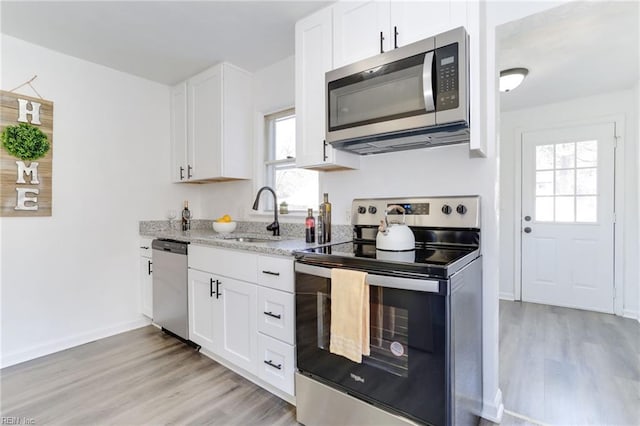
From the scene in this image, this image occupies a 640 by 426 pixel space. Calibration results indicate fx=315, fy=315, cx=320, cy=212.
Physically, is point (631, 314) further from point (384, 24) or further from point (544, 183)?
point (384, 24)

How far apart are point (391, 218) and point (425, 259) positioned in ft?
2.05

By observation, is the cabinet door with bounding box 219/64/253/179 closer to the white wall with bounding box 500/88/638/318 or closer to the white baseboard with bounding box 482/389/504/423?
the white baseboard with bounding box 482/389/504/423

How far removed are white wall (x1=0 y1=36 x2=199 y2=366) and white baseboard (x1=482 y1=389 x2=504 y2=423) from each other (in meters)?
2.96

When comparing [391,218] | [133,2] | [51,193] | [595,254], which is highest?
[133,2]

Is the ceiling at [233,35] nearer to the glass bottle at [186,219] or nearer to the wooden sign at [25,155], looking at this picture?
the wooden sign at [25,155]

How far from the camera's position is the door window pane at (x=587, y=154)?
3410 mm

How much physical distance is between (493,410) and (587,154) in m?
3.15

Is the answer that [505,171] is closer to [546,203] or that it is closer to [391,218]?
[546,203]

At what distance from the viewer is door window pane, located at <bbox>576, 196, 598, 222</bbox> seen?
11.2 feet

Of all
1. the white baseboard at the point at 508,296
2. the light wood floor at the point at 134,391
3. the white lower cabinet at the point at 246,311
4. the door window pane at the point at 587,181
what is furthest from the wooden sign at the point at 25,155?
the door window pane at the point at 587,181

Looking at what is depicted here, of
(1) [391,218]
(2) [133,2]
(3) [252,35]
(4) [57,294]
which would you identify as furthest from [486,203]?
(4) [57,294]

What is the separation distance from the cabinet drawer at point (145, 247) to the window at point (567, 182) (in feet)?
14.0

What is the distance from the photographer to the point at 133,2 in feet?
6.44

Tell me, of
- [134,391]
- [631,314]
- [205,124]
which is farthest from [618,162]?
[134,391]
